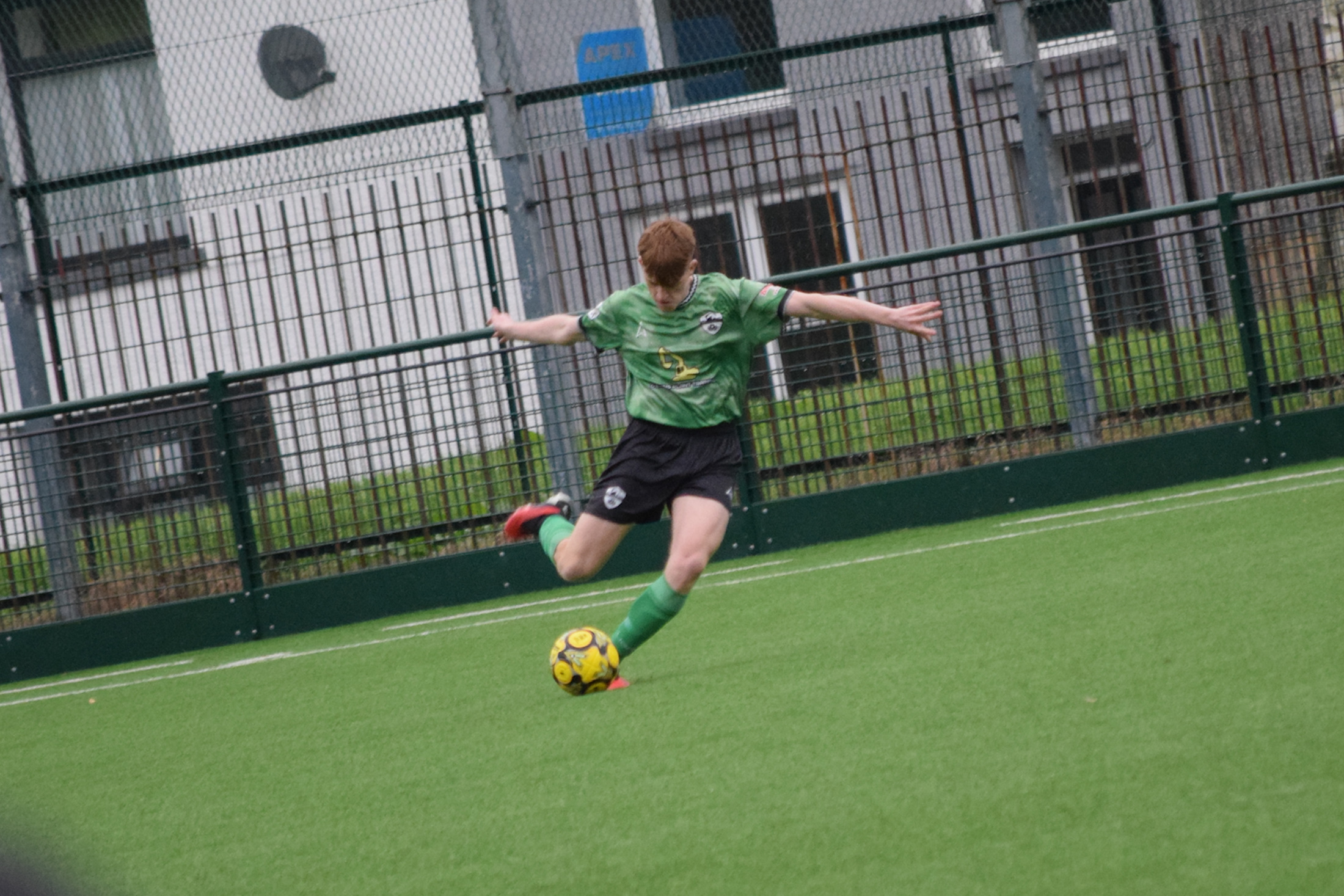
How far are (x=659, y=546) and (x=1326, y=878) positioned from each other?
21.1 feet

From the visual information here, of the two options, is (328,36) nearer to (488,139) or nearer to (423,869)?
(488,139)

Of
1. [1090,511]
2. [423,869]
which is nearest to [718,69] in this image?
[1090,511]

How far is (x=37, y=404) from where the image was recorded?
912 cm

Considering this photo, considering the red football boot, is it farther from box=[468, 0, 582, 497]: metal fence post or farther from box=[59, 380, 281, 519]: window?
box=[59, 380, 281, 519]: window

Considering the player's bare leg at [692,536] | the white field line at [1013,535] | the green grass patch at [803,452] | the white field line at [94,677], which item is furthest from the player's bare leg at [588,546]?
the white field line at [94,677]

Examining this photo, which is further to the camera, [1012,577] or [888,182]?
[888,182]

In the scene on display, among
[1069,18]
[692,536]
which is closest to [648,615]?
[692,536]

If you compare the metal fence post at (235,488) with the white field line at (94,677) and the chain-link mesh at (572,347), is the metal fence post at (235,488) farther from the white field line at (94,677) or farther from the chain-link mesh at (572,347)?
the white field line at (94,677)

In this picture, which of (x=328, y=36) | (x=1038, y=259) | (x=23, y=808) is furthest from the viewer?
(x=328, y=36)

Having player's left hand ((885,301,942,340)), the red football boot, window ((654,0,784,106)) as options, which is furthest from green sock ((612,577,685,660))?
window ((654,0,784,106))

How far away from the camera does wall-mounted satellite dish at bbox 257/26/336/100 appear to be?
11016 mm

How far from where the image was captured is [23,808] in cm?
447

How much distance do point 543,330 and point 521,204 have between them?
323cm

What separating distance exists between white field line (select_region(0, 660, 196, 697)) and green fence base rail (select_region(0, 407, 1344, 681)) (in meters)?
0.48
